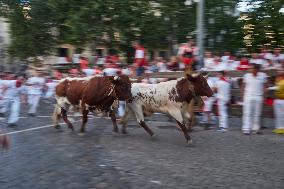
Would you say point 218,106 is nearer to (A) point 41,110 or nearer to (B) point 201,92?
(B) point 201,92

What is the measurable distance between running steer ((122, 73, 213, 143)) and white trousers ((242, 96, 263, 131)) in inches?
68.3

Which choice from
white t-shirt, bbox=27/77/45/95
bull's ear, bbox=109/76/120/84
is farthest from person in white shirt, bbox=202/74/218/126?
white t-shirt, bbox=27/77/45/95

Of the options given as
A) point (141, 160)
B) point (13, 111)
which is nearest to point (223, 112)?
point (141, 160)

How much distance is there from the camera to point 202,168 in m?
8.73

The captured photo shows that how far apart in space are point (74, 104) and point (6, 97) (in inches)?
121

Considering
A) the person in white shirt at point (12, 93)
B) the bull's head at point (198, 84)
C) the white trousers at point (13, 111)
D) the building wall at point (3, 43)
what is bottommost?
the white trousers at point (13, 111)

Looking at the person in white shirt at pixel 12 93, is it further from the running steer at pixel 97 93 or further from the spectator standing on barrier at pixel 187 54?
the spectator standing on barrier at pixel 187 54

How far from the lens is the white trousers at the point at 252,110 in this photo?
1305cm

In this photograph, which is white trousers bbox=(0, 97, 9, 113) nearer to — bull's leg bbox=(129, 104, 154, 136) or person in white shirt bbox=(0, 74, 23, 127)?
person in white shirt bbox=(0, 74, 23, 127)

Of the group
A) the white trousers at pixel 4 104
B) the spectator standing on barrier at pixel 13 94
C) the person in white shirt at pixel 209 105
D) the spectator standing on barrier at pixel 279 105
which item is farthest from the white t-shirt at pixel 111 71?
the spectator standing on barrier at pixel 279 105

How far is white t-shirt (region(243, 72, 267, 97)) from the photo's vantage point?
12.9 m

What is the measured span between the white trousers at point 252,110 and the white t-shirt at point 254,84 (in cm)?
15

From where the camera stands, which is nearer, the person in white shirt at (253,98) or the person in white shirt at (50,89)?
the person in white shirt at (253,98)

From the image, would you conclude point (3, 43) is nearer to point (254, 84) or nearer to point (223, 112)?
point (223, 112)
